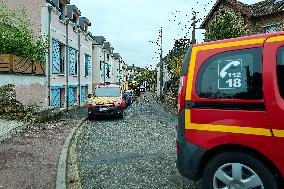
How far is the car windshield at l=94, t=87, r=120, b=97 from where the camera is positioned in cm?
1758

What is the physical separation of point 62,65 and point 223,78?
20.6 meters

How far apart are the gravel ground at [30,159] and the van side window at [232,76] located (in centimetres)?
297

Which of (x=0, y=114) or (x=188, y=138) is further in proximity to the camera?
(x=0, y=114)

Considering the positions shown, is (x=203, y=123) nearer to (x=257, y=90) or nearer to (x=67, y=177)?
(x=257, y=90)

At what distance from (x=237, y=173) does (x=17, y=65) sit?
494 inches

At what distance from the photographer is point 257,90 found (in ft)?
13.0

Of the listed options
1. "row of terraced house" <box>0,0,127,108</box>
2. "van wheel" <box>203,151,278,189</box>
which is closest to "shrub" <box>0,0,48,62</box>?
"row of terraced house" <box>0,0,127,108</box>

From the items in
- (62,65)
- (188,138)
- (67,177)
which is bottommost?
(67,177)

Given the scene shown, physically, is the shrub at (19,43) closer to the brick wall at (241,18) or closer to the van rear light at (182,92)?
the van rear light at (182,92)

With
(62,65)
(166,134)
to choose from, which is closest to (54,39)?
(62,65)

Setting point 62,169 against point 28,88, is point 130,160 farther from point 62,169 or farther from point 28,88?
point 28,88

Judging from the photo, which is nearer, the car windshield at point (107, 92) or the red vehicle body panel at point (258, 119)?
the red vehicle body panel at point (258, 119)

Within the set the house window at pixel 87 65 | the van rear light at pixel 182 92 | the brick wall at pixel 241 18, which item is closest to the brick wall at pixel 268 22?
the brick wall at pixel 241 18

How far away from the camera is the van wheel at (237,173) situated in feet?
12.6
